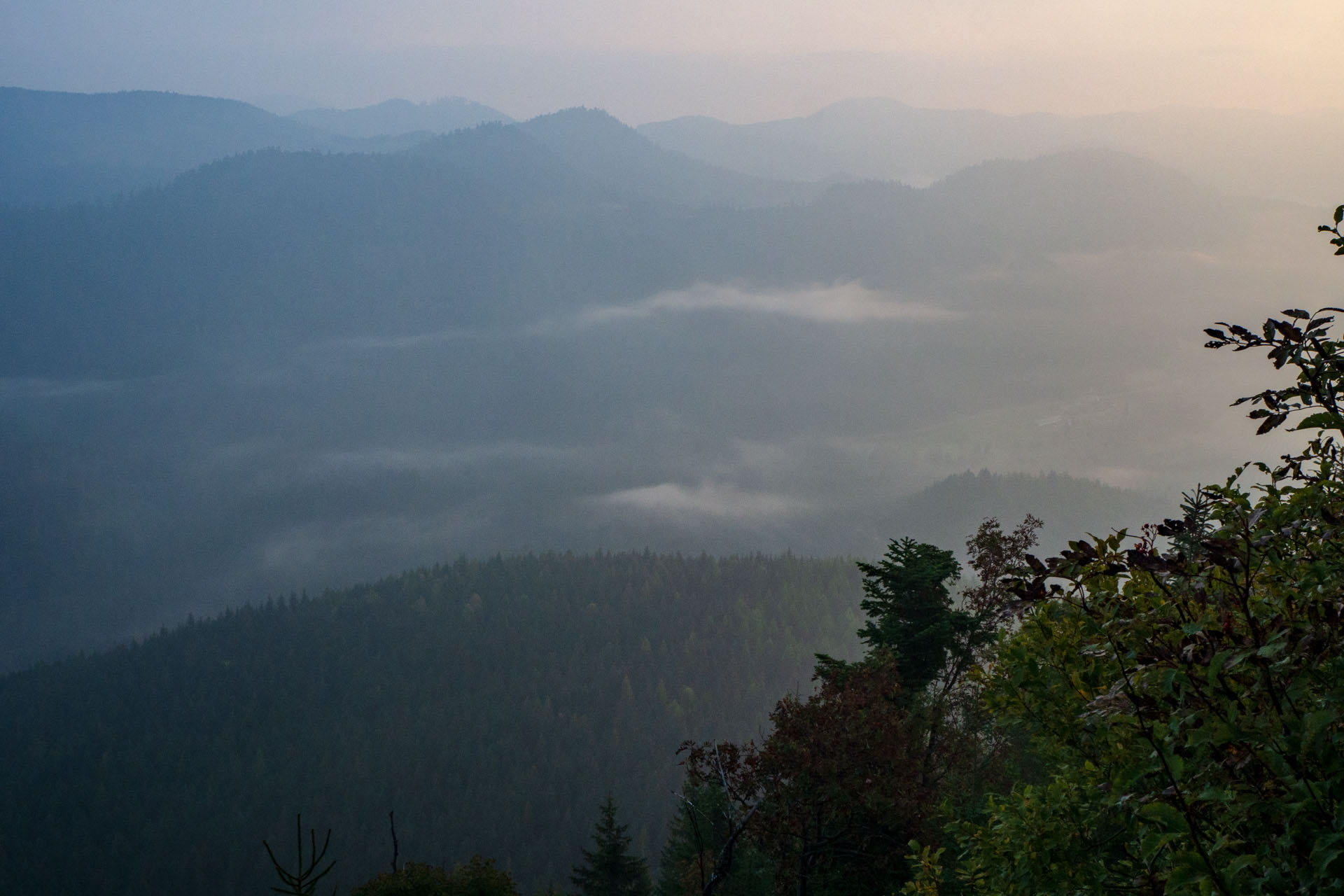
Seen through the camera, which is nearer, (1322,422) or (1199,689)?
(1199,689)

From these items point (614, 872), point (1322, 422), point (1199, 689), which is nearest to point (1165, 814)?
point (1199, 689)

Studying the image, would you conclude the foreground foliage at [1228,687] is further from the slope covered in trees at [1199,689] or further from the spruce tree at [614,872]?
the spruce tree at [614,872]

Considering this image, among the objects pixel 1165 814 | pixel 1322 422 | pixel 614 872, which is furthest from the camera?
pixel 614 872

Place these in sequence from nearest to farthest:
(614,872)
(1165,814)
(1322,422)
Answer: (1165,814) < (1322,422) < (614,872)

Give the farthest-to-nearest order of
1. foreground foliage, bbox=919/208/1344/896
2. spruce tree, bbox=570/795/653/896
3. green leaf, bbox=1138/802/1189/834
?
1. spruce tree, bbox=570/795/653/896
2. green leaf, bbox=1138/802/1189/834
3. foreground foliage, bbox=919/208/1344/896

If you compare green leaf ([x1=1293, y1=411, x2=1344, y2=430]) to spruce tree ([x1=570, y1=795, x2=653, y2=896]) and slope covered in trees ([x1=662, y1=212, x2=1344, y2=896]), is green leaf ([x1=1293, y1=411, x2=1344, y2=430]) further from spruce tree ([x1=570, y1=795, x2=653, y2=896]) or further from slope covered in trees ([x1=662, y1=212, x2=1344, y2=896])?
spruce tree ([x1=570, y1=795, x2=653, y2=896])

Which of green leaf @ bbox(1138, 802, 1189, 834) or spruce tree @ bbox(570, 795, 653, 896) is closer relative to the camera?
green leaf @ bbox(1138, 802, 1189, 834)

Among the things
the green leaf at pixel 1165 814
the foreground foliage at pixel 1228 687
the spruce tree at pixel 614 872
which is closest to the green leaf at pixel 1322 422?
the foreground foliage at pixel 1228 687

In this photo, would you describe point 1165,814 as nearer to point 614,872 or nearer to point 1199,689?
point 1199,689

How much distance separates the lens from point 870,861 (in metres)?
19.6

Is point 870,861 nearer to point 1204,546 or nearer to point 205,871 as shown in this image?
point 1204,546

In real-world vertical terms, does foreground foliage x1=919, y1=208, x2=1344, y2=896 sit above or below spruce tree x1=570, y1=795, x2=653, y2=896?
above

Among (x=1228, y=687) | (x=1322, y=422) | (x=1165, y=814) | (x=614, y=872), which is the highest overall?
(x=1322, y=422)

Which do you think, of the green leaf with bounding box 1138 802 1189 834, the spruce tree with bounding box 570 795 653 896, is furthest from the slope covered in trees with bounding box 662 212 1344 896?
the spruce tree with bounding box 570 795 653 896
